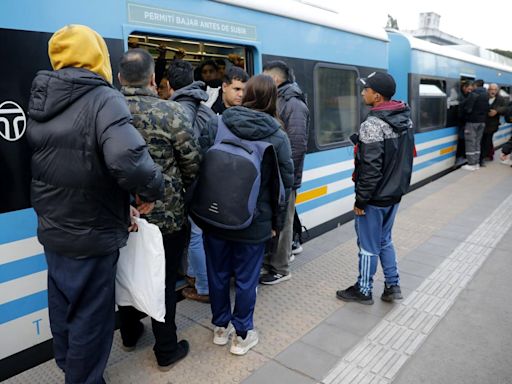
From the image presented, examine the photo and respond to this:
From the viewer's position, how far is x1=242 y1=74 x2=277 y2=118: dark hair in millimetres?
2618

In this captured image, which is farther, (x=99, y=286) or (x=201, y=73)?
(x=201, y=73)

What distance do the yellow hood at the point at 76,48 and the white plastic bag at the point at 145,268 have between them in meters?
0.79

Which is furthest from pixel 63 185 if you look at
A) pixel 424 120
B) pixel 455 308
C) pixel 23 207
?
pixel 424 120

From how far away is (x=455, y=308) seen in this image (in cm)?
338

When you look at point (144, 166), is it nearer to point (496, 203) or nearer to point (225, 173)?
point (225, 173)

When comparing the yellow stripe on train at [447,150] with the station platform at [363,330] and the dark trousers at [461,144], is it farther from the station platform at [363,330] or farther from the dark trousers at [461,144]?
the station platform at [363,330]

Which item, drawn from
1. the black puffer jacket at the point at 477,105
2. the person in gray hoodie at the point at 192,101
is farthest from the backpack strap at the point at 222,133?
the black puffer jacket at the point at 477,105

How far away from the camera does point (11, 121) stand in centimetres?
234

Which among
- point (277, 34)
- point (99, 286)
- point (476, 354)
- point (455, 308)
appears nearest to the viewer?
point (99, 286)

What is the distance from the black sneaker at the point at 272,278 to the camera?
3.81 meters

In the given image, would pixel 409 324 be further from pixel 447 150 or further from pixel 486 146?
pixel 486 146

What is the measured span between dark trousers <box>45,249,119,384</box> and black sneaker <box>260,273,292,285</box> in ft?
5.96

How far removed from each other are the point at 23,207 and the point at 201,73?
7.61ft

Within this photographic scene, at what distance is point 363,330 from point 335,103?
282 cm
